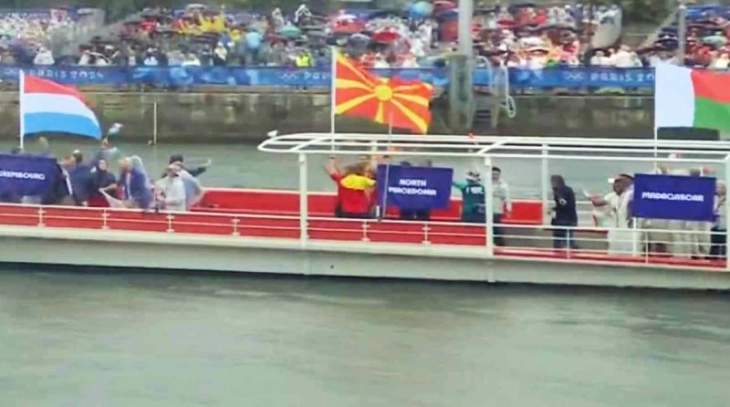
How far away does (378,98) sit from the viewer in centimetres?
1966

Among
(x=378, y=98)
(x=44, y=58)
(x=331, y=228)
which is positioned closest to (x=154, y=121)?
(x=44, y=58)

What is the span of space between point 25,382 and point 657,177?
6509 millimetres

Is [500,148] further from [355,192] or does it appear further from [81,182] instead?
[81,182]

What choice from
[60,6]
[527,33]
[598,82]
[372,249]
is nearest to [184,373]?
[372,249]

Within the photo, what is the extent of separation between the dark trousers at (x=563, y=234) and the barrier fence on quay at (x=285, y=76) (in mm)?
18573

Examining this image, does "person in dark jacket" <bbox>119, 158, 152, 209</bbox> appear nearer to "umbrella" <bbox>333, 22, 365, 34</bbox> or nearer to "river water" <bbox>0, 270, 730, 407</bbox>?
"river water" <bbox>0, 270, 730, 407</bbox>

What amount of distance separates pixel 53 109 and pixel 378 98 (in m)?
3.72

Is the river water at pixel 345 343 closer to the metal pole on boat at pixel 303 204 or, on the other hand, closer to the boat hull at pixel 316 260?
the boat hull at pixel 316 260

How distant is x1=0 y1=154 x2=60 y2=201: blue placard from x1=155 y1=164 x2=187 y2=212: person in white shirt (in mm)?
1205

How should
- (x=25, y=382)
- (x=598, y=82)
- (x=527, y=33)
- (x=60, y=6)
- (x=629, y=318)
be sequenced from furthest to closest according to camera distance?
(x=60, y=6) < (x=527, y=33) < (x=598, y=82) < (x=629, y=318) < (x=25, y=382)

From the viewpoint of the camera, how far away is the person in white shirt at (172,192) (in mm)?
20047

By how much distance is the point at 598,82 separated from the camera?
126ft

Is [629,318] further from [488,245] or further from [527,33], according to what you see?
[527,33]

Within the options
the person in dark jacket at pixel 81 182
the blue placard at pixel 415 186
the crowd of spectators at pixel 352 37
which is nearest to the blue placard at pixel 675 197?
the blue placard at pixel 415 186
